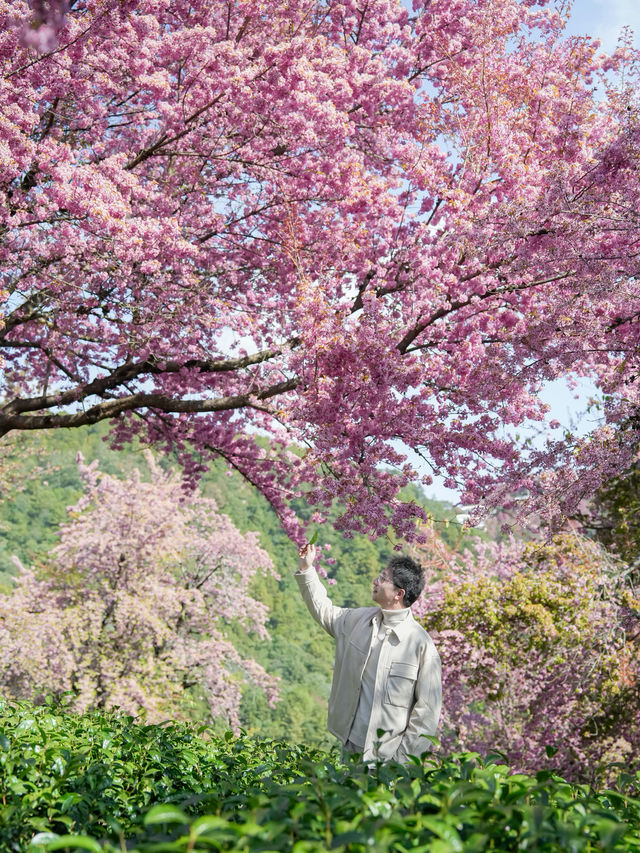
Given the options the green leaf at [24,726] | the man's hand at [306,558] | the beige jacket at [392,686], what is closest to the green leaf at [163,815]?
the green leaf at [24,726]

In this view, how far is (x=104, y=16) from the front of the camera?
6.55m

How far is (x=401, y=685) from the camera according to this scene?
12.6 feet

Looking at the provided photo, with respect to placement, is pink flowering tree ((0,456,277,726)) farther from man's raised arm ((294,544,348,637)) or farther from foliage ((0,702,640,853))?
foliage ((0,702,640,853))

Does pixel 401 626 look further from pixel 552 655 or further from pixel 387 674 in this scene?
pixel 552 655

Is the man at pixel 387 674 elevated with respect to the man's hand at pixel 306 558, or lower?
lower

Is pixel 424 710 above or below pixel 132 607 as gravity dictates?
below

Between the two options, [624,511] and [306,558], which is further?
[624,511]

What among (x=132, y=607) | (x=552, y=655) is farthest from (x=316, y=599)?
(x=132, y=607)

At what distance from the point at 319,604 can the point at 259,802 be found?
7.16 feet

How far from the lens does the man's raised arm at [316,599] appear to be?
4.23 metres

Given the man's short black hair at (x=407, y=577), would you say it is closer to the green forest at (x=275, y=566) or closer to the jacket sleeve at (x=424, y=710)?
the jacket sleeve at (x=424, y=710)

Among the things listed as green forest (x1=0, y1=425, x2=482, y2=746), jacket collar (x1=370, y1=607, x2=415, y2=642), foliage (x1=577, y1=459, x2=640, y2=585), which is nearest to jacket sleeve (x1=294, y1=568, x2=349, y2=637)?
jacket collar (x1=370, y1=607, x2=415, y2=642)

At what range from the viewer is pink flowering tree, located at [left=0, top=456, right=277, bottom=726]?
44.0ft

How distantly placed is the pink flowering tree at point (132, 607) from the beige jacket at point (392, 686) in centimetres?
724
